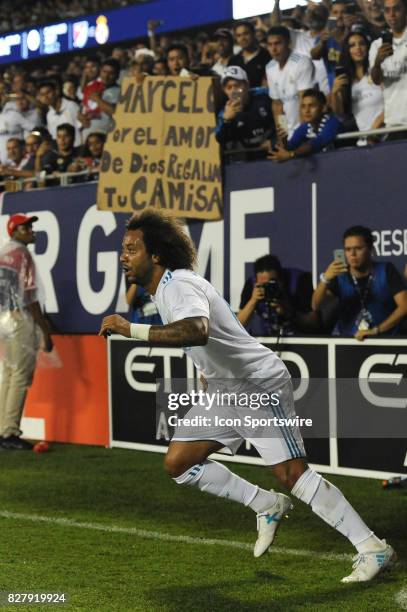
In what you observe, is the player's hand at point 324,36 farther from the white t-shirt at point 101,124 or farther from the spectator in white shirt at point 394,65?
the white t-shirt at point 101,124

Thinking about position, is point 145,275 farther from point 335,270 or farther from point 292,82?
point 292,82

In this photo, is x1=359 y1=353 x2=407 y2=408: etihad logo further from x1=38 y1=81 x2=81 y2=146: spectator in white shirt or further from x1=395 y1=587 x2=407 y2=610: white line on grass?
x1=38 y1=81 x2=81 y2=146: spectator in white shirt

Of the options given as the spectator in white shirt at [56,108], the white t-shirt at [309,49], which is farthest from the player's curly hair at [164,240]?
the spectator in white shirt at [56,108]

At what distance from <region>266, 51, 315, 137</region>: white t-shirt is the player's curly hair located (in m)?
5.18

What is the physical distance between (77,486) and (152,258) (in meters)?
3.75

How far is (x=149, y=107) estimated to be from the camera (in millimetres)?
10938

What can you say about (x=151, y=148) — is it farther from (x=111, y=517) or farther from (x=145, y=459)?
(x=111, y=517)

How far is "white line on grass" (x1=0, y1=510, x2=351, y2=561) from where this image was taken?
623cm

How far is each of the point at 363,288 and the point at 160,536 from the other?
3.03 m

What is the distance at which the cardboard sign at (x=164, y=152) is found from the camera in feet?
34.6

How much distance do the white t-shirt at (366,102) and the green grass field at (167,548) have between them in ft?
11.0

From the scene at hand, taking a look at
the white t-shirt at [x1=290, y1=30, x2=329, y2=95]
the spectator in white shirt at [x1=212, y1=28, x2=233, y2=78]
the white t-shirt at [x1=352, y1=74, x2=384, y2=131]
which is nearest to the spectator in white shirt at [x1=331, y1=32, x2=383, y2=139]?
the white t-shirt at [x1=352, y1=74, x2=384, y2=131]

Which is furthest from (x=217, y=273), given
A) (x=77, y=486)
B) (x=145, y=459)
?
(x=77, y=486)

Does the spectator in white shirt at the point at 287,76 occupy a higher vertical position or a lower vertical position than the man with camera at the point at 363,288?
higher
